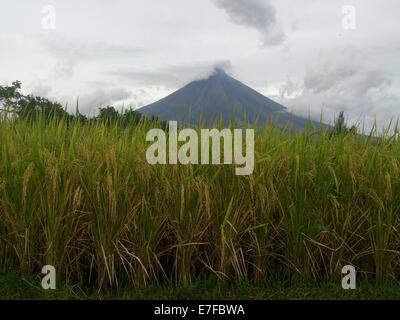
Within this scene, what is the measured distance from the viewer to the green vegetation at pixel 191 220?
11.8ft

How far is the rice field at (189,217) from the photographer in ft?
11.8

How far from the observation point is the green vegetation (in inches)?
142
